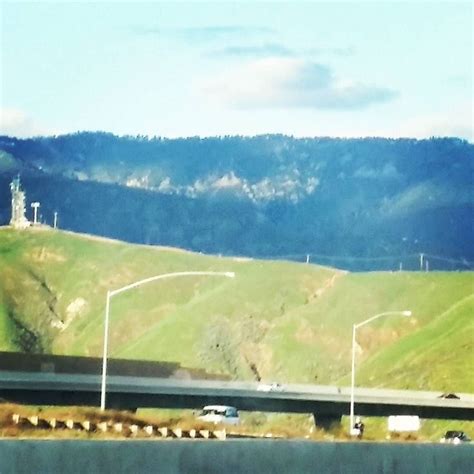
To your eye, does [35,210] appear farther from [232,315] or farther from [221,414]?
[221,414]

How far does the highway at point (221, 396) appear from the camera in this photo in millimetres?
56688

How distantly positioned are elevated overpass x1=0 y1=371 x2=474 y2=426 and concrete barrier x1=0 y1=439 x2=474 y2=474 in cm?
3554

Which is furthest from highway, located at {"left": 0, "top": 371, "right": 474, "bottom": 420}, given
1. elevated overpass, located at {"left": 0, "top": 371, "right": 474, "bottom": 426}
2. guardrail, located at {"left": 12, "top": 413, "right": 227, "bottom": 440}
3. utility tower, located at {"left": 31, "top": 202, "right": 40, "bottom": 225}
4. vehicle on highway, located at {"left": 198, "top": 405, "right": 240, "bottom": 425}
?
guardrail, located at {"left": 12, "top": 413, "right": 227, "bottom": 440}

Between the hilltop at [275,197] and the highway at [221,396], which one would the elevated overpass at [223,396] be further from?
the hilltop at [275,197]

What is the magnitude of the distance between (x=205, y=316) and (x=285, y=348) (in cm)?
360

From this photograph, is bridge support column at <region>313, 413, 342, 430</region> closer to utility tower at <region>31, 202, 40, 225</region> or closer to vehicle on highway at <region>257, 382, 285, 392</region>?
vehicle on highway at <region>257, 382, 285, 392</region>

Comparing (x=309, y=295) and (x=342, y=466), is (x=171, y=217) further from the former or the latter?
(x=342, y=466)

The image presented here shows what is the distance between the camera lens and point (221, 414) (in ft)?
189

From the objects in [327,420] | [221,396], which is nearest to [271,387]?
[327,420]

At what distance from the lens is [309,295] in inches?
2623

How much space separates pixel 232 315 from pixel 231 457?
46.8m

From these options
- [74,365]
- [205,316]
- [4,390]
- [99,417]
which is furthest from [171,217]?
[99,417]

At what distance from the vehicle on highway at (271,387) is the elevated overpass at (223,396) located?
0.07 meters

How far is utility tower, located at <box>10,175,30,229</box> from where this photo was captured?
69.4 metres
